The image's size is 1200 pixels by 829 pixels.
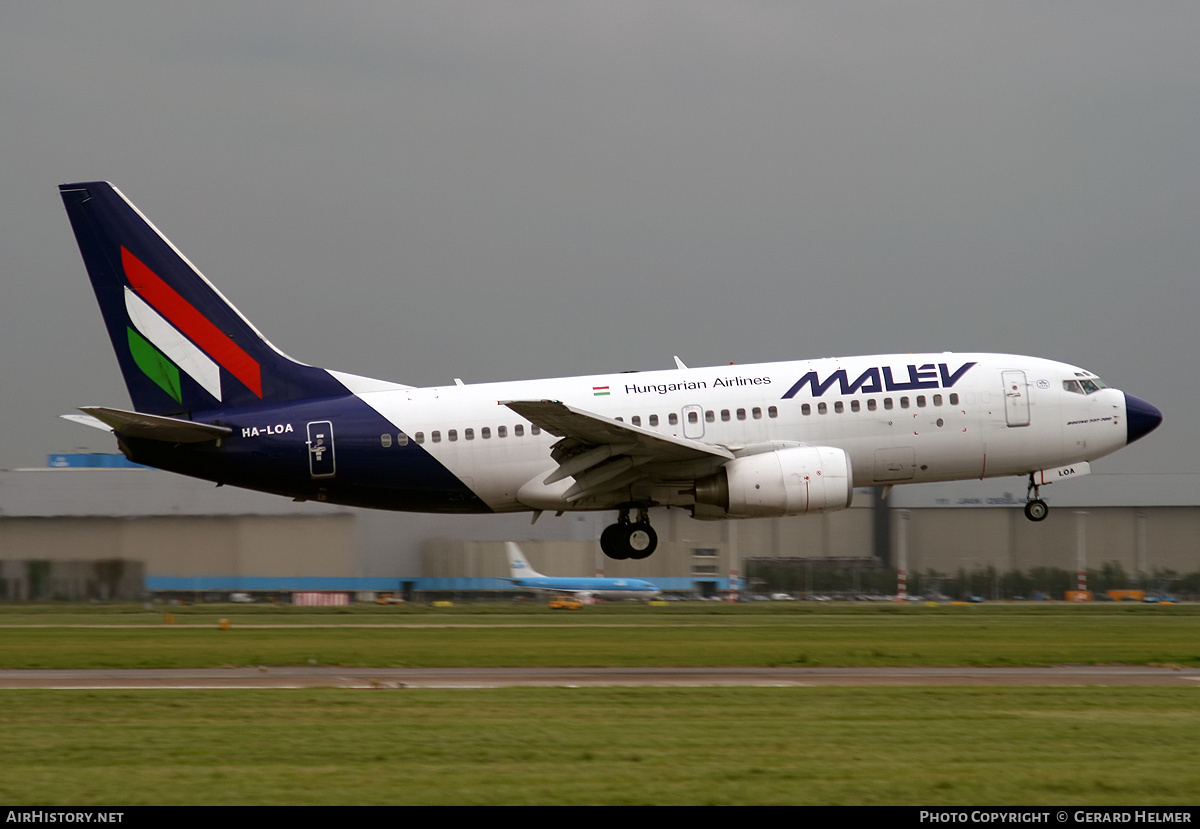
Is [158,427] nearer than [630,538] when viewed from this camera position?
Yes

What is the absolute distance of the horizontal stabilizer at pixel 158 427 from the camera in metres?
31.0

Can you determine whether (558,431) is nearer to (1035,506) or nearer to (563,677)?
(563,677)

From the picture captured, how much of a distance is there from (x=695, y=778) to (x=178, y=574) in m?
44.1

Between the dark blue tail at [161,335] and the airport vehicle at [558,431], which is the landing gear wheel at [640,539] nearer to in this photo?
the airport vehicle at [558,431]

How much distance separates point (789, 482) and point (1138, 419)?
366 inches

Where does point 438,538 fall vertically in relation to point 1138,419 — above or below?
below

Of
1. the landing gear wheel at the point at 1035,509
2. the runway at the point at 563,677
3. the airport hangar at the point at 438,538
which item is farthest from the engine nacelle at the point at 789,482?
the airport hangar at the point at 438,538

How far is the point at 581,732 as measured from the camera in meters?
16.3

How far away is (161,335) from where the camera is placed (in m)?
33.7

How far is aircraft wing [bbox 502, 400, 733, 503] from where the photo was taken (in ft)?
102

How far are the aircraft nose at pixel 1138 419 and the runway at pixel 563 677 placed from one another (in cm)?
980

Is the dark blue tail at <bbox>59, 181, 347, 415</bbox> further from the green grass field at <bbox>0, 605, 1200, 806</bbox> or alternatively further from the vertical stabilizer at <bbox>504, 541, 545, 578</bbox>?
the vertical stabilizer at <bbox>504, 541, 545, 578</bbox>

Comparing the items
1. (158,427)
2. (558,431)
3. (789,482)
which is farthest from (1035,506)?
(158,427)

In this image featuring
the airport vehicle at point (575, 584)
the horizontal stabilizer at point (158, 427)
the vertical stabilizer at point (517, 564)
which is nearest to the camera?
the horizontal stabilizer at point (158, 427)
